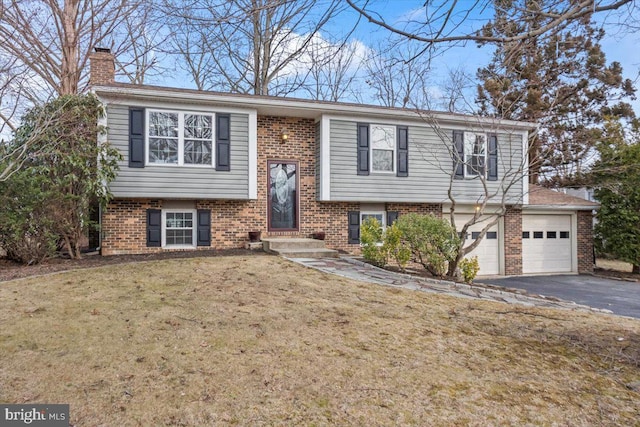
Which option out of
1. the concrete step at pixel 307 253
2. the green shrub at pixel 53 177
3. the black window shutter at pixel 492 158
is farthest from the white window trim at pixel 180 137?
the black window shutter at pixel 492 158

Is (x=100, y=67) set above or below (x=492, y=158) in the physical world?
above

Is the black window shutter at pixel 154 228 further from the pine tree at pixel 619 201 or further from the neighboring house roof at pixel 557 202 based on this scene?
the pine tree at pixel 619 201

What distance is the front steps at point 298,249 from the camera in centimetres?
894

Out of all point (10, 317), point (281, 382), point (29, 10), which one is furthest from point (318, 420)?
Result: point (29, 10)

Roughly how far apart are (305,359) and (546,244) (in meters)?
13.1

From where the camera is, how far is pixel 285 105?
9922mm

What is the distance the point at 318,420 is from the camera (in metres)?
2.26

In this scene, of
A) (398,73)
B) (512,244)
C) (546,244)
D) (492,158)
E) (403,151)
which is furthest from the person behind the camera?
(546,244)

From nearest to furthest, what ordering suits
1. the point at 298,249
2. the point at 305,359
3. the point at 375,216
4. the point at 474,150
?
1. the point at 305,359
2. the point at 298,249
3. the point at 375,216
4. the point at 474,150

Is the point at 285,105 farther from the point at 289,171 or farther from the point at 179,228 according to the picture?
the point at 179,228

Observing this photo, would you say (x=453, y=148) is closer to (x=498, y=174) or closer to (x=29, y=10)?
(x=498, y=174)

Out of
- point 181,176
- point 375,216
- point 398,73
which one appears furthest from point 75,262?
point 375,216

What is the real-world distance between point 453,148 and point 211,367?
33.2 feet

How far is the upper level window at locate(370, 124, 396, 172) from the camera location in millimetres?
10961
